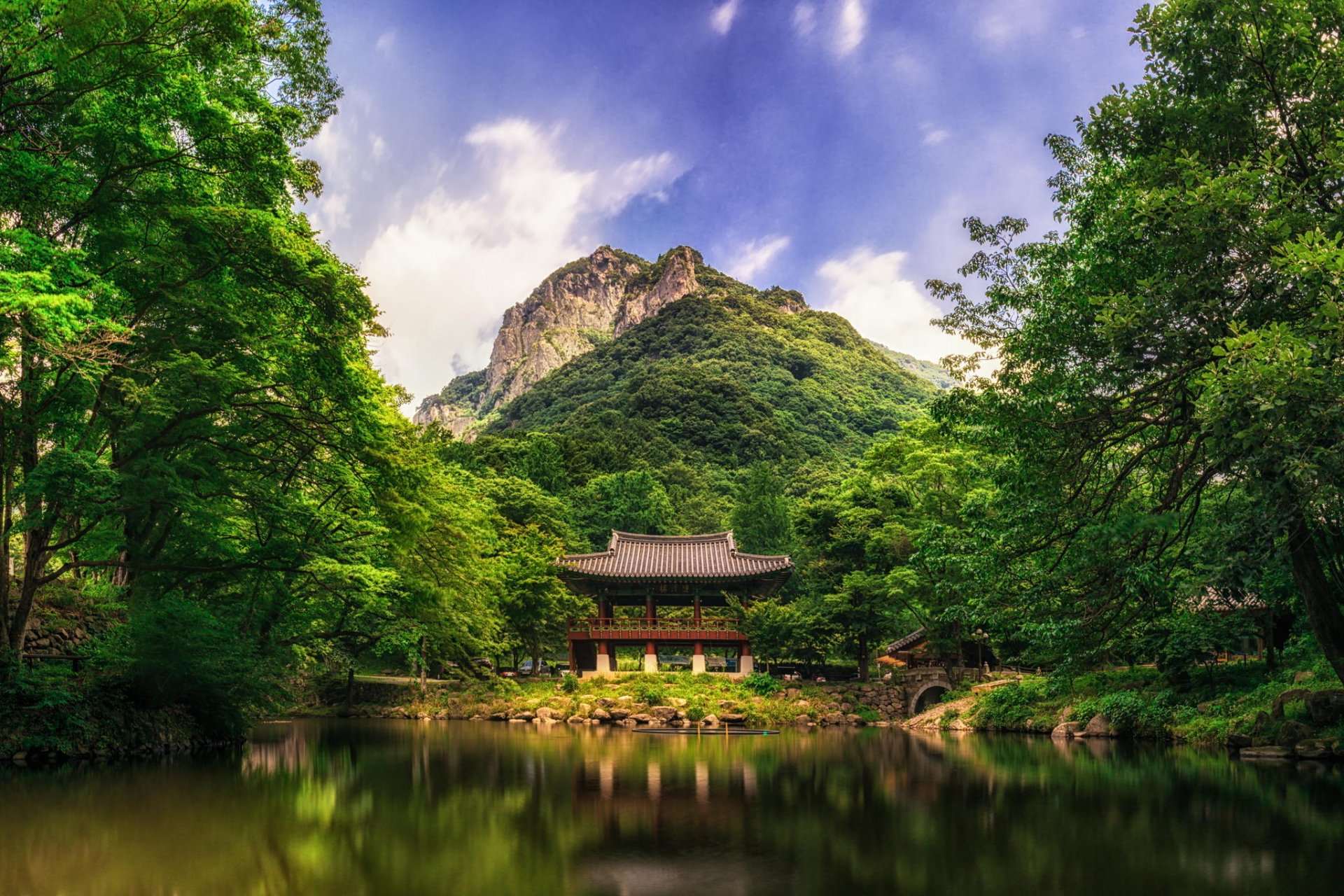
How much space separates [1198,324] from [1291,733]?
425 inches

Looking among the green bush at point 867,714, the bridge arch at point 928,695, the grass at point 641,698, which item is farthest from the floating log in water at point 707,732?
the bridge arch at point 928,695

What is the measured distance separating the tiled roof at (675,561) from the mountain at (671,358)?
63.7 feet

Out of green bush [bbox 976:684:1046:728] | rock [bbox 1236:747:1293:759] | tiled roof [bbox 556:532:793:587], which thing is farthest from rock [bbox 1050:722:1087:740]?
tiled roof [bbox 556:532:793:587]

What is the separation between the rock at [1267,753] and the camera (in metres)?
14.8

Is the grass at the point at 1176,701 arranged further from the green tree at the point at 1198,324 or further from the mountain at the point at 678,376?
the mountain at the point at 678,376

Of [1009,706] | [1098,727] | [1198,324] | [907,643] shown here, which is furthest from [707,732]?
[1198,324]

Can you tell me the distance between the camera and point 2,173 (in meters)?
10.0

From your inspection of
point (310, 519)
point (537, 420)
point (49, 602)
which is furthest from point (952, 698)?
point (537, 420)

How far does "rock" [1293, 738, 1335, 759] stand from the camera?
14.3m

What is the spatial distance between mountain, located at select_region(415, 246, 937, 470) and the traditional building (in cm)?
2166

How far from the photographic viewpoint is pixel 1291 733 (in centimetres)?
1504

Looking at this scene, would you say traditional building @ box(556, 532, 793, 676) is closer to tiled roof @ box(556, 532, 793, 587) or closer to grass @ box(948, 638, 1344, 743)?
tiled roof @ box(556, 532, 793, 587)

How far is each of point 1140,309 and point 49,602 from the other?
18.1m

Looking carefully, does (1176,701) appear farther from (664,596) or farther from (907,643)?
(664,596)
